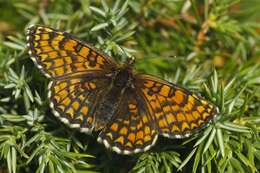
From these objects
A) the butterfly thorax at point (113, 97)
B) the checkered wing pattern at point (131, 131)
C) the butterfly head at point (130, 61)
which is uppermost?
the butterfly head at point (130, 61)

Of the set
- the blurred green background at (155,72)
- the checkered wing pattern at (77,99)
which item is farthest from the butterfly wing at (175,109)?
the checkered wing pattern at (77,99)

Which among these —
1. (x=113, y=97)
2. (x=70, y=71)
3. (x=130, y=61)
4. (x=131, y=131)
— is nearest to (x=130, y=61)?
(x=130, y=61)

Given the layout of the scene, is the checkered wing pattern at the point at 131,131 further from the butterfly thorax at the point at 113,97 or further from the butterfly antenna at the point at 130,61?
the butterfly antenna at the point at 130,61

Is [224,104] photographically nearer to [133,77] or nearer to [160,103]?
[160,103]

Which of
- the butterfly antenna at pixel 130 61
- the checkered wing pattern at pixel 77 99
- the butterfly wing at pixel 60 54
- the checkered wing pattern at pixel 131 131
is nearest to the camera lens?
the checkered wing pattern at pixel 131 131

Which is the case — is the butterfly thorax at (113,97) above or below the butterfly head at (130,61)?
below

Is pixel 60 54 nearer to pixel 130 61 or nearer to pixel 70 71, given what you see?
pixel 70 71

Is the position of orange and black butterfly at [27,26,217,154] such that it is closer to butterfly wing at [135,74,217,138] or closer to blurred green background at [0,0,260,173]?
butterfly wing at [135,74,217,138]

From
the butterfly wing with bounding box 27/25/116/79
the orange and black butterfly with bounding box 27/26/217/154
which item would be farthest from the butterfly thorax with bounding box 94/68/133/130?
the butterfly wing with bounding box 27/25/116/79
